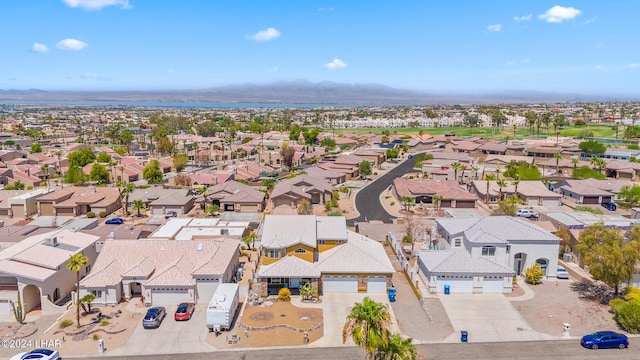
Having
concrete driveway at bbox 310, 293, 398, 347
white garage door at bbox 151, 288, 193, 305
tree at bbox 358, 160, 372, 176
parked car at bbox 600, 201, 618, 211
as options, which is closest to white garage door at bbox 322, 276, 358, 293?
concrete driveway at bbox 310, 293, 398, 347

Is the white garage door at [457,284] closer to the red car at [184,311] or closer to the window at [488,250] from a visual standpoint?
the window at [488,250]

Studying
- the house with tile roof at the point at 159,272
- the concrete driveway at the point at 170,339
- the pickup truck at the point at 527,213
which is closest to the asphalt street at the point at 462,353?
the concrete driveway at the point at 170,339

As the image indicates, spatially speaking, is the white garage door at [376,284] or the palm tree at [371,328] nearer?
the palm tree at [371,328]

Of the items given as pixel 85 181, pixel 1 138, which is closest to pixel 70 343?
pixel 85 181

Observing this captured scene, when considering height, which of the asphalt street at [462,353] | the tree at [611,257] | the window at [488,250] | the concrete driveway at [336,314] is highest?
the tree at [611,257]

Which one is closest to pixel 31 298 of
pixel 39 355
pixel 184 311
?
pixel 39 355

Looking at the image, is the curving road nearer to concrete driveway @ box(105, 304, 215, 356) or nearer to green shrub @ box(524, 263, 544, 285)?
green shrub @ box(524, 263, 544, 285)

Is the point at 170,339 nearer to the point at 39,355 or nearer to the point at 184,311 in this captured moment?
the point at 184,311
